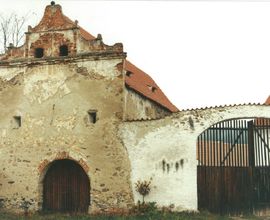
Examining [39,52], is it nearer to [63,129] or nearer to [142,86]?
[63,129]

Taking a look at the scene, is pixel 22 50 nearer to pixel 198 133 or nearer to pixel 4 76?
pixel 4 76

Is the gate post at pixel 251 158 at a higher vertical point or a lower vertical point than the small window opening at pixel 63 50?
lower

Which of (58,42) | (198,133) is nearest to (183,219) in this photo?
(198,133)

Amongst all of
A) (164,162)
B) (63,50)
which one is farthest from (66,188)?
(63,50)

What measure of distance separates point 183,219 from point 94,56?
6.92 m

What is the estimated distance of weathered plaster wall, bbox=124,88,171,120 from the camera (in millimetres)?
17438

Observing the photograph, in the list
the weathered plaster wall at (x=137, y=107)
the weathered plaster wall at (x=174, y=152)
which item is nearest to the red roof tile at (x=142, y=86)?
the weathered plaster wall at (x=137, y=107)

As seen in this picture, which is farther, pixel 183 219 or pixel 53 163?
pixel 53 163

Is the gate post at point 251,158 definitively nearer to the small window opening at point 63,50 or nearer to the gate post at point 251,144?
the gate post at point 251,144

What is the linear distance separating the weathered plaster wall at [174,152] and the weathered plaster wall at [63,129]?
2.32 feet

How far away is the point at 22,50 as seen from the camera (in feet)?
60.7

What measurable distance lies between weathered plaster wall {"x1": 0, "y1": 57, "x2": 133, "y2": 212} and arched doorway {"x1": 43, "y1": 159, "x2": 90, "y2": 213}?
34 centimetres

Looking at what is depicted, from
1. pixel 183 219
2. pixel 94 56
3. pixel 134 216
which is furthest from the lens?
pixel 94 56

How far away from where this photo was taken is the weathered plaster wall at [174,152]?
15.6m
